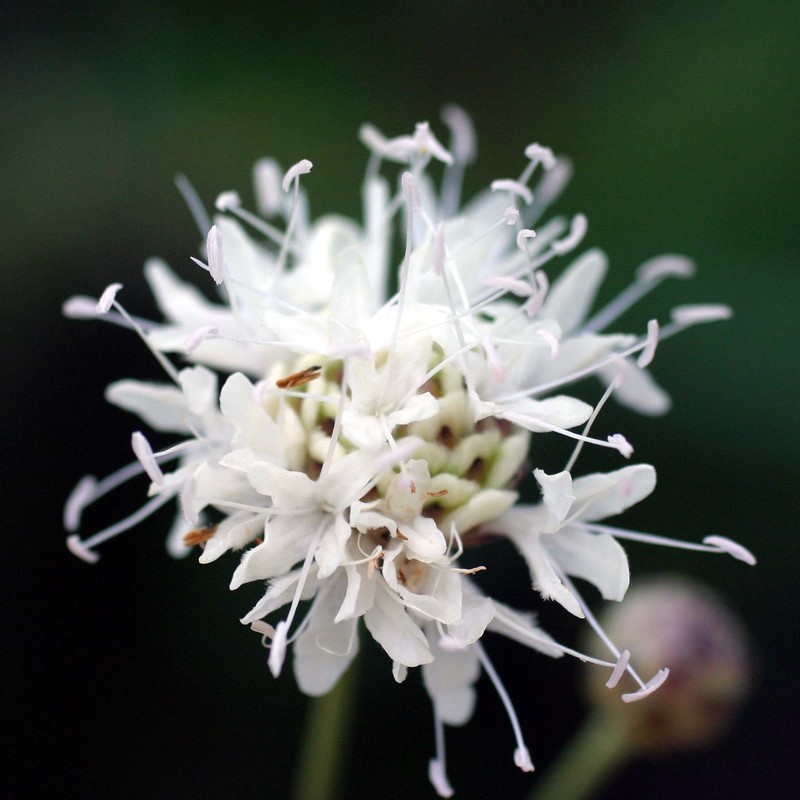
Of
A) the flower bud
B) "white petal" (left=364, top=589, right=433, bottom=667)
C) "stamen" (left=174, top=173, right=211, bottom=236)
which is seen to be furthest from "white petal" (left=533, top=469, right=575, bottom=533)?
the flower bud

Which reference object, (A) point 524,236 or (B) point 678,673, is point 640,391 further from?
(B) point 678,673

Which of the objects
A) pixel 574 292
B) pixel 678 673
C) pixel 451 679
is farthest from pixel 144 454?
pixel 678 673

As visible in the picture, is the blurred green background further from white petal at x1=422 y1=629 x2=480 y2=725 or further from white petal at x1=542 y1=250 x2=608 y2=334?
white petal at x1=422 y1=629 x2=480 y2=725

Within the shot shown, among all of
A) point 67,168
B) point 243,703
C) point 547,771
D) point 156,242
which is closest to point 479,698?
point 547,771

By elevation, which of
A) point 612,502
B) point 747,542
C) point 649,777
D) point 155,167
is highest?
point 155,167

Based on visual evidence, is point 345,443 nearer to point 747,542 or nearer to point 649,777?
point 747,542

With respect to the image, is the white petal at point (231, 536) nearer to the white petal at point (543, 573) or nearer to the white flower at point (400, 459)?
the white flower at point (400, 459)
